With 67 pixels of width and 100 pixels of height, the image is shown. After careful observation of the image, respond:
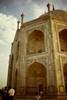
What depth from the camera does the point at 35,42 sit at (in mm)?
16609

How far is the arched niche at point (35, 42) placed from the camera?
1593 centimetres

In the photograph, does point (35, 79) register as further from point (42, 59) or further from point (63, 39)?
point (63, 39)

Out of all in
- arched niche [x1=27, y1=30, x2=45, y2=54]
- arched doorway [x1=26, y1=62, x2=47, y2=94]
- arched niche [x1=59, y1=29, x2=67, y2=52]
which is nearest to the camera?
arched doorway [x1=26, y1=62, x2=47, y2=94]

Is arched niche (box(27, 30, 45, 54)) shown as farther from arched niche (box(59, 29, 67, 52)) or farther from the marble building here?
arched niche (box(59, 29, 67, 52))

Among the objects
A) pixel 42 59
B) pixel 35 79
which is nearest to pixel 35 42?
pixel 42 59

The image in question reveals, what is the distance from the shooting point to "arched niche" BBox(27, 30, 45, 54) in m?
15.9

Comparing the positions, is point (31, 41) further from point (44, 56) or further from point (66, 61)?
point (66, 61)

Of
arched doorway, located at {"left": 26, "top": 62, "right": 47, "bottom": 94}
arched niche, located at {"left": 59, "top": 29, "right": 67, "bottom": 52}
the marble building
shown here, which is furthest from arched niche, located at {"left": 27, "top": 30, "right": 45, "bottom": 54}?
arched niche, located at {"left": 59, "top": 29, "right": 67, "bottom": 52}

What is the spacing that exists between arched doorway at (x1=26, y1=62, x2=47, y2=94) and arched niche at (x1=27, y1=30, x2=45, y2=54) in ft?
7.12

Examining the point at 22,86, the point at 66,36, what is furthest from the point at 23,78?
the point at 66,36

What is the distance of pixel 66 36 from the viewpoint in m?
16.8

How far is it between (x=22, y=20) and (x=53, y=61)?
26.3ft

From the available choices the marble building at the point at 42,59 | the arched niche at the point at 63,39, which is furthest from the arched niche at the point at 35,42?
the arched niche at the point at 63,39

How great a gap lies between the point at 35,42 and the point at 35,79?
4.93 metres
